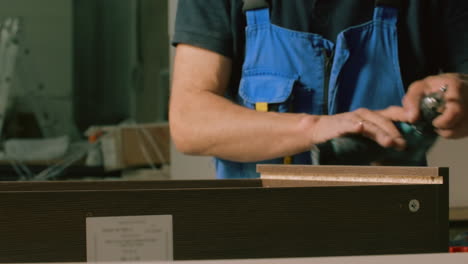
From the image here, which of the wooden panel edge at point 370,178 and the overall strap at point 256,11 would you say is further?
the overall strap at point 256,11

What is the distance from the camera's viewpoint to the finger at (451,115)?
94 cm

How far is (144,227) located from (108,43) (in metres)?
5.55

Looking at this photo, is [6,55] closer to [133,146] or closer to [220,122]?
[133,146]

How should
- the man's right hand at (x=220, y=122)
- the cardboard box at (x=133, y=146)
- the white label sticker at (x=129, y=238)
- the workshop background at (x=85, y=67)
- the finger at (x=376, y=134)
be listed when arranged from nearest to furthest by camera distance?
1. the white label sticker at (x=129, y=238)
2. the finger at (x=376, y=134)
3. the man's right hand at (x=220, y=122)
4. the cardboard box at (x=133, y=146)
5. the workshop background at (x=85, y=67)

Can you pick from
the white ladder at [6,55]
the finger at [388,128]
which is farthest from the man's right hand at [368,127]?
the white ladder at [6,55]

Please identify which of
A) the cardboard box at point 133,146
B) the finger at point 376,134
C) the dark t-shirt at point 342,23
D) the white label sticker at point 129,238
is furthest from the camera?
the cardboard box at point 133,146

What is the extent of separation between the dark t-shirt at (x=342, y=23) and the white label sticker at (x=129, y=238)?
717 millimetres

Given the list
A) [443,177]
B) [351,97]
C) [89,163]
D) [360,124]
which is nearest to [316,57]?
[351,97]

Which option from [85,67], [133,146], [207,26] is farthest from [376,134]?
[85,67]

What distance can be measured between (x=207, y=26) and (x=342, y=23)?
27 cm

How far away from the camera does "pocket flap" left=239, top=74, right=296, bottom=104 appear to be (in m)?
1.21

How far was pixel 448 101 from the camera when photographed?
985 millimetres

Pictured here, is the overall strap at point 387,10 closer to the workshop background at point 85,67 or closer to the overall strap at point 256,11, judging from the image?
the overall strap at point 256,11

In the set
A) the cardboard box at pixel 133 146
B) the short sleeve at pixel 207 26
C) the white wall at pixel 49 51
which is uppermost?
the short sleeve at pixel 207 26
